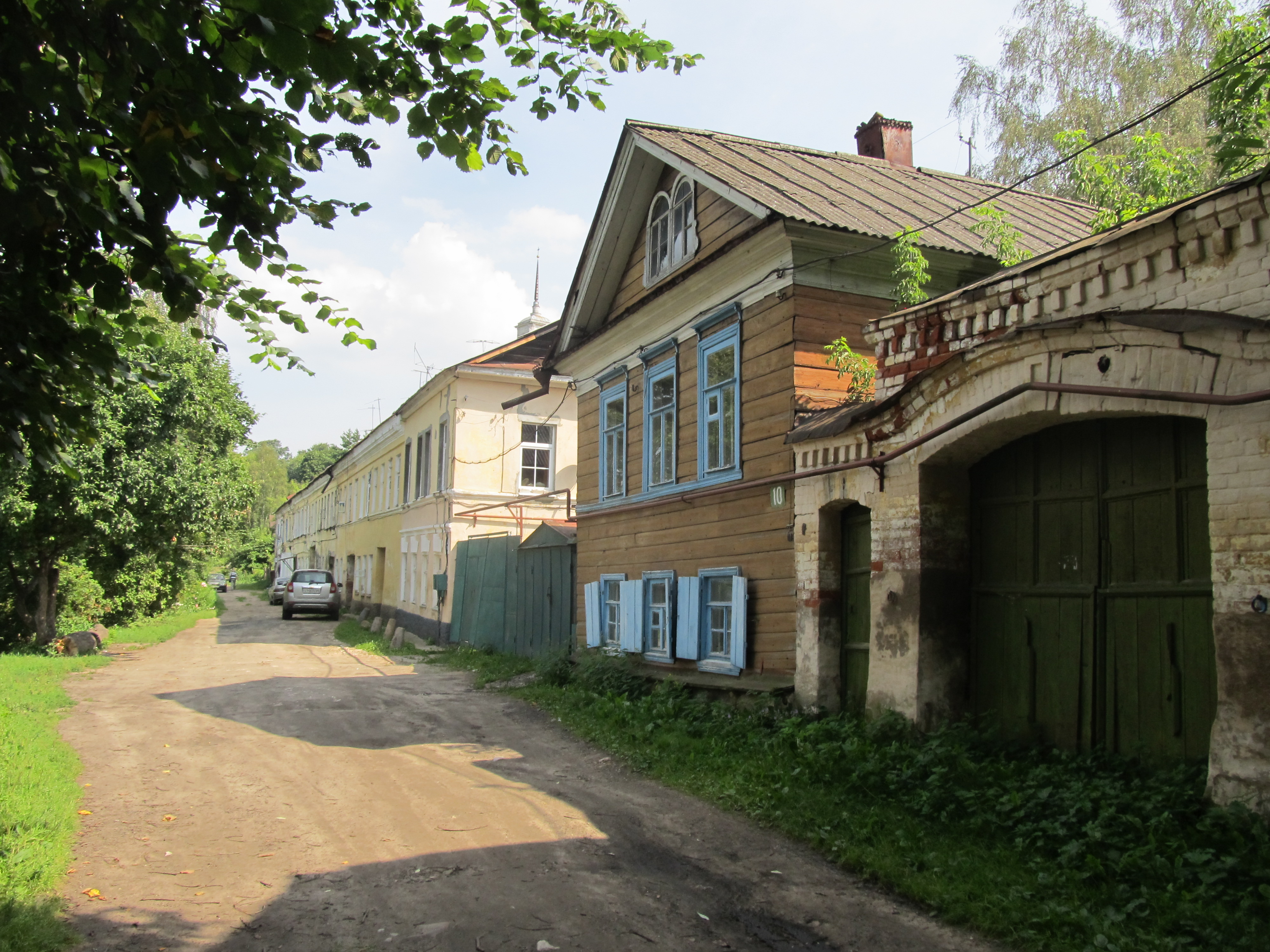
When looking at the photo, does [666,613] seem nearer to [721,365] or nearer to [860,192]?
[721,365]

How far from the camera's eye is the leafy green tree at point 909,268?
9.00 metres

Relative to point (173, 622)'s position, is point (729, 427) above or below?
above

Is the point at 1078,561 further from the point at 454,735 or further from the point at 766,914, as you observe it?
the point at 454,735

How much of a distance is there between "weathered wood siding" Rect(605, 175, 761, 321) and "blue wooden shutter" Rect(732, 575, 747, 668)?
3.77 metres

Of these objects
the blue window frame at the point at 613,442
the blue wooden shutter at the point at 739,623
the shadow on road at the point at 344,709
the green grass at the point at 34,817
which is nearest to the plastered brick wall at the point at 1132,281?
the blue wooden shutter at the point at 739,623

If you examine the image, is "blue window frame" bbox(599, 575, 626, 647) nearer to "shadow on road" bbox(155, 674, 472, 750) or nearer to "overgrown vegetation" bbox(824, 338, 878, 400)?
"shadow on road" bbox(155, 674, 472, 750)

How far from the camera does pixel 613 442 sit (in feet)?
44.5

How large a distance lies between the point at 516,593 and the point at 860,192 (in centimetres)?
966

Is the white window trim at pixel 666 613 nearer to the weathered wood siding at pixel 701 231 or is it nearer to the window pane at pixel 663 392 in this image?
the window pane at pixel 663 392

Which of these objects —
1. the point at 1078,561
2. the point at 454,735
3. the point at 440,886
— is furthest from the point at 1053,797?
the point at 454,735

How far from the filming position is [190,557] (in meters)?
22.0

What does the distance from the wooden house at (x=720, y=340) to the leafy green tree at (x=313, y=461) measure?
7387 cm

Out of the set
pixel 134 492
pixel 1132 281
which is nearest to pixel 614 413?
pixel 1132 281

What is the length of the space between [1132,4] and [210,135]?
2175 cm
